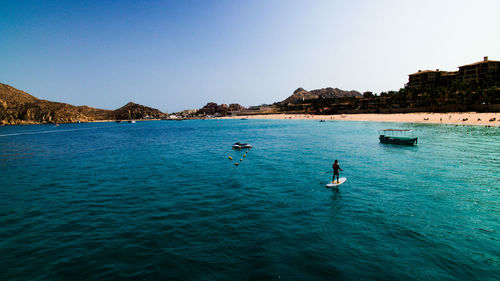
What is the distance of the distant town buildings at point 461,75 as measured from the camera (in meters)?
111

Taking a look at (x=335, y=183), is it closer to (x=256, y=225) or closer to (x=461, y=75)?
(x=256, y=225)

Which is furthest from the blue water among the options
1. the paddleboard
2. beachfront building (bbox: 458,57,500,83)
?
beachfront building (bbox: 458,57,500,83)

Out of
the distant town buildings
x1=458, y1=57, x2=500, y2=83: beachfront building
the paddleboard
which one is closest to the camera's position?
the paddleboard

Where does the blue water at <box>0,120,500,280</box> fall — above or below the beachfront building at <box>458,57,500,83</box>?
below

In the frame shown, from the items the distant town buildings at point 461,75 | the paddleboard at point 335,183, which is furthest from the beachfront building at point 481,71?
the paddleboard at point 335,183

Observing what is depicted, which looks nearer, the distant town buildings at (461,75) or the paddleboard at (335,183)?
the paddleboard at (335,183)

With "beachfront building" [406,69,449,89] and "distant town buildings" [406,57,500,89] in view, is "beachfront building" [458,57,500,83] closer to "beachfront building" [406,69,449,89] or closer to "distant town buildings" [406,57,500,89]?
"distant town buildings" [406,57,500,89]

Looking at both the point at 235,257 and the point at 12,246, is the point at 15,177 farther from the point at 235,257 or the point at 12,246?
the point at 235,257

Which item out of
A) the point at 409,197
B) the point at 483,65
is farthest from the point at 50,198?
the point at 483,65

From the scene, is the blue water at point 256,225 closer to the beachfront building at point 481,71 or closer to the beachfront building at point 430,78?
the beachfront building at point 481,71

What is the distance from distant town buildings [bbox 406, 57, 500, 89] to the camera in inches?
4363

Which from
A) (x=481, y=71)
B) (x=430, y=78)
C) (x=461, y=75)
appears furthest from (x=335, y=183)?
(x=430, y=78)

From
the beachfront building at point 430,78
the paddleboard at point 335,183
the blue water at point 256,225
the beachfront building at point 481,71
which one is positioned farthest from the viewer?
the beachfront building at point 430,78

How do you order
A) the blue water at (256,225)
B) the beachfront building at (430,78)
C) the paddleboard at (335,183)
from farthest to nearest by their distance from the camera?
the beachfront building at (430,78), the paddleboard at (335,183), the blue water at (256,225)
